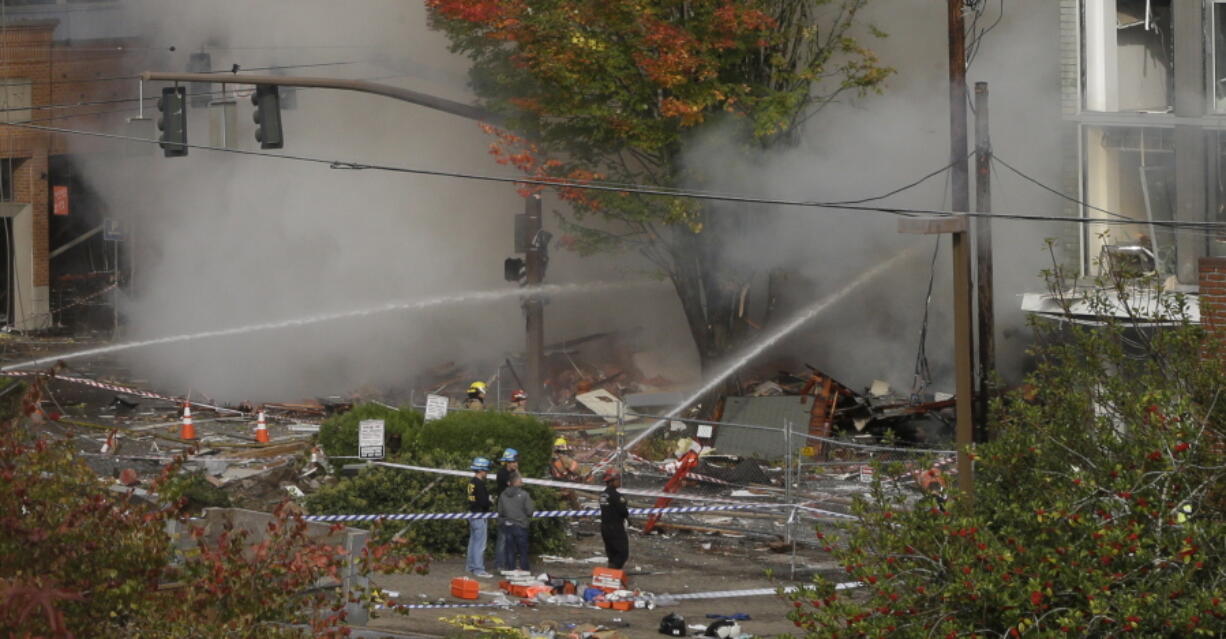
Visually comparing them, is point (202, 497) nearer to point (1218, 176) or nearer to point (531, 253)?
point (531, 253)

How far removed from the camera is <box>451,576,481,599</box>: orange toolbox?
12.8 meters

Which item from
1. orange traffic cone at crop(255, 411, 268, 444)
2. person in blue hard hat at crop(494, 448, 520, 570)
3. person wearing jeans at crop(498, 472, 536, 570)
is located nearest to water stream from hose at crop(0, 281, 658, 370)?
orange traffic cone at crop(255, 411, 268, 444)

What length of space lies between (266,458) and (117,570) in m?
12.3

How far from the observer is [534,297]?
69.4ft

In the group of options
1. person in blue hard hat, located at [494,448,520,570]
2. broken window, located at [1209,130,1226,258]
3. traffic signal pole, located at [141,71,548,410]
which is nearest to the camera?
person in blue hard hat, located at [494,448,520,570]

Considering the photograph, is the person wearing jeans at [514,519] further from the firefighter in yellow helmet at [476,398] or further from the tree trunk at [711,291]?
the tree trunk at [711,291]

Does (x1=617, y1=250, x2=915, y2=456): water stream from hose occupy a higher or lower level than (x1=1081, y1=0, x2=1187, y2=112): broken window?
lower

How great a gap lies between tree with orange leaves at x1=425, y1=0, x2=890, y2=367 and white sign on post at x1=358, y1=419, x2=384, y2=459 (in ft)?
18.7

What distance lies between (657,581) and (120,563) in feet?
26.6

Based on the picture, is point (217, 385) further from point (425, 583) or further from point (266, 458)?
point (425, 583)

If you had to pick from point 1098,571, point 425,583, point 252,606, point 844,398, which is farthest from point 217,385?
point 1098,571

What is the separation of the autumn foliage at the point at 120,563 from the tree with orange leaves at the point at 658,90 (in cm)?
1343

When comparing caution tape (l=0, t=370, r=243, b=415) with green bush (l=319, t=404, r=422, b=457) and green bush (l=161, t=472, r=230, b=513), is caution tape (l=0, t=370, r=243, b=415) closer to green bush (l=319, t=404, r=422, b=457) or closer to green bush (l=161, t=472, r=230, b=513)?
green bush (l=319, t=404, r=422, b=457)

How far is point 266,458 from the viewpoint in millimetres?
18469
